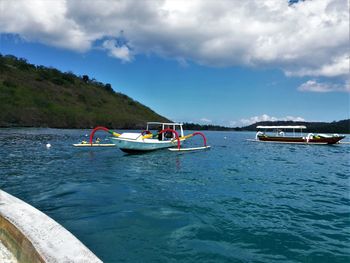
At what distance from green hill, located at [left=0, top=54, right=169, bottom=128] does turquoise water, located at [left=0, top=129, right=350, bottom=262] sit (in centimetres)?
9332

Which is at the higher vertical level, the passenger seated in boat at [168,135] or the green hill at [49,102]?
the green hill at [49,102]

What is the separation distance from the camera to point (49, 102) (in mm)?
144625

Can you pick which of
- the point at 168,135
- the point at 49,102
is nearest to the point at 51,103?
the point at 49,102

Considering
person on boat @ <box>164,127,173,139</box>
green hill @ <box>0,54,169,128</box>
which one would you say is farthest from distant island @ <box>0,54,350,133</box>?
person on boat @ <box>164,127,173,139</box>

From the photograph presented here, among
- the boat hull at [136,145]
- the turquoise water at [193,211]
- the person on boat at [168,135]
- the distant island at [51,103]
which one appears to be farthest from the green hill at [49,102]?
the turquoise water at [193,211]

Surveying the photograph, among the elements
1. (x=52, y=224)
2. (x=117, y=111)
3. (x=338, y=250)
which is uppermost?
(x=117, y=111)

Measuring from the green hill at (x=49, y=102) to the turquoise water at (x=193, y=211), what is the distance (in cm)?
9332

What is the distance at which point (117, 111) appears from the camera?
608ft

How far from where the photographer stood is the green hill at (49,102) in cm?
11844

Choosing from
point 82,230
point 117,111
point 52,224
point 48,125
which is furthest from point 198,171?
point 117,111

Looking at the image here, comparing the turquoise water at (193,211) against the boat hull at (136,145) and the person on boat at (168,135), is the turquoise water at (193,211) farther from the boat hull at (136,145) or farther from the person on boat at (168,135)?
the person on boat at (168,135)

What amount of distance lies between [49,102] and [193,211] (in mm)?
145096

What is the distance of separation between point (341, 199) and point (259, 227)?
6837 millimetres

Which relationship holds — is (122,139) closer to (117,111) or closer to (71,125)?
(71,125)
